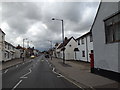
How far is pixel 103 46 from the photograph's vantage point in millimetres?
14461

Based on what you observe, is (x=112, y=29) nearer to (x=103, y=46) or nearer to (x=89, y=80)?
(x=103, y=46)

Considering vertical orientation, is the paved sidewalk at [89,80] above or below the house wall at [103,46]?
below

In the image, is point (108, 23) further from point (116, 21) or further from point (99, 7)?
point (99, 7)

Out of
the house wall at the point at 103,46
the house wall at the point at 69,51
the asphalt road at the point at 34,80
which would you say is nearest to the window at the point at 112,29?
the house wall at the point at 103,46

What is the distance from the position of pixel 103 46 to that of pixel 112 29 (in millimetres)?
1928

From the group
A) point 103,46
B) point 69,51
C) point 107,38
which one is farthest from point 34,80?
point 69,51

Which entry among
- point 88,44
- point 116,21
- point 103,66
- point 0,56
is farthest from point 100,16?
point 0,56

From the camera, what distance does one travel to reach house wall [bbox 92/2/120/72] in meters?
12.4

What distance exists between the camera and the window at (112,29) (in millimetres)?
12194

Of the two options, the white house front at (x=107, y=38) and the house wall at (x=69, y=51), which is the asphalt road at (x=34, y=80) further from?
the house wall at (x=69, y=51)

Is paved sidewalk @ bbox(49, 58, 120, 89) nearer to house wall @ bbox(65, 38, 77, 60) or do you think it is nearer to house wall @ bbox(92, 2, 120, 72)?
house wall @ bbox(92, 2, 120, 72)

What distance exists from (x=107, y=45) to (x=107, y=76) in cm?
241

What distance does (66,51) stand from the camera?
172ft

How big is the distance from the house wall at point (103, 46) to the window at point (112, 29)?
1.34 feet
